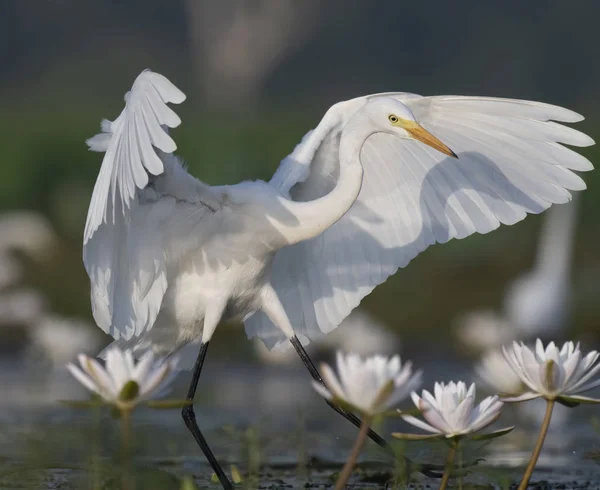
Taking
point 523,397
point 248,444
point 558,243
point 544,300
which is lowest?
point 523,397

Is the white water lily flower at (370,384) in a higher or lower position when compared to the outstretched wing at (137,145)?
lower

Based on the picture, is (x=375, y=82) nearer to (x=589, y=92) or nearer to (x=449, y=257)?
(x=589, y=92)

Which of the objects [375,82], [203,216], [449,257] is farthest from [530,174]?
[375,82]

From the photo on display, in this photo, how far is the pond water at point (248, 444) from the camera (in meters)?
4.20

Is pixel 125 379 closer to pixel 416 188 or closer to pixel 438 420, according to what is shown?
pixel 438 420

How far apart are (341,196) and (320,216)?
4.4 inches

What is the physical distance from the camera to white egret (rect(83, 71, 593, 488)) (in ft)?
14.5

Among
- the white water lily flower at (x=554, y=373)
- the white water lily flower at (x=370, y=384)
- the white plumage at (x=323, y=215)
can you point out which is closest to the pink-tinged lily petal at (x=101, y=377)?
the white water lily flower at (x=370, y=384)

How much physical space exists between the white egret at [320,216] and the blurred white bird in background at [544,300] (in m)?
3.15

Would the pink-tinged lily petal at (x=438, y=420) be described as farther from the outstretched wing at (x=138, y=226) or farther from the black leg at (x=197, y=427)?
the black leg at (x=197, y=427)

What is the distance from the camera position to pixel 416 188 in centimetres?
505

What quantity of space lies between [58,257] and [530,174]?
6.65 meters

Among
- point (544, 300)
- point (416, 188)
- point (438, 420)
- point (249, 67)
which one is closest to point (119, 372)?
point (438, 420)

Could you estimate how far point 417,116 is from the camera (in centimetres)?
489
